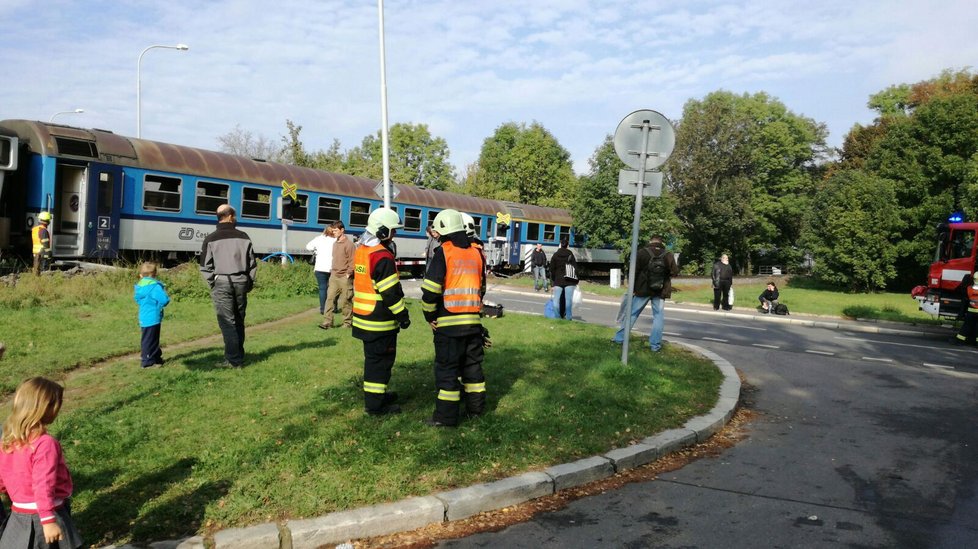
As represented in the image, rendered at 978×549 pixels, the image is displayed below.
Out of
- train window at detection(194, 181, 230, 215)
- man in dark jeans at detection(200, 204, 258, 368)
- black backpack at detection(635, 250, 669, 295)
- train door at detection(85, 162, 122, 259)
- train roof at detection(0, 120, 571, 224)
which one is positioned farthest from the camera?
train window at detection(194, 181, 230, 215)

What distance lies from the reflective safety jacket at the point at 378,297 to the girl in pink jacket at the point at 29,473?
300 centimetres

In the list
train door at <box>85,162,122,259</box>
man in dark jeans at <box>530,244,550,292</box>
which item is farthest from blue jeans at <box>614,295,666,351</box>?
man in dark jeans at <box>530,244,550,292</box>

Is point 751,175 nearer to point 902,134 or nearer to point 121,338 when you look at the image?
point 902,134

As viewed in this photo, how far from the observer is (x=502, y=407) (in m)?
6.33

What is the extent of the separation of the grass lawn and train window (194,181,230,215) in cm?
934

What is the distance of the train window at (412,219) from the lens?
2644cm

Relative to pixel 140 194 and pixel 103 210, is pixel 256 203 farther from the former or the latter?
pixel 103 210

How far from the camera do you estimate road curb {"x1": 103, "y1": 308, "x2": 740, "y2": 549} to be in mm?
3691

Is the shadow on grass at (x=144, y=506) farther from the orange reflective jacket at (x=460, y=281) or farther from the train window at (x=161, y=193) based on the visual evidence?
the train window at (x=161, y=193)

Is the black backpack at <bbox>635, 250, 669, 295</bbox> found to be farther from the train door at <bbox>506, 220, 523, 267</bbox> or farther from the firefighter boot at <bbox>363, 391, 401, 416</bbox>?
the train door at <bbox>506, 220, 523, 267</bbox>

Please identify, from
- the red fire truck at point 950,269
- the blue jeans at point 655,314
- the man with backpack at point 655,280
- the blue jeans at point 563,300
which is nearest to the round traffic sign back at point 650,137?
the man with backpack at point 655,280

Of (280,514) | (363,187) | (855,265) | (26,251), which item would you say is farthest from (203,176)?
(855,265)

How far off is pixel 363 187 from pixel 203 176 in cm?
672

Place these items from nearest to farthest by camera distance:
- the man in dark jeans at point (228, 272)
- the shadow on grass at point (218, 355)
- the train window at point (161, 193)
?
the man in dark jeans at point (228, 272) < the shadow on grass at point (218, 355) < the train window at point (161, 193)
